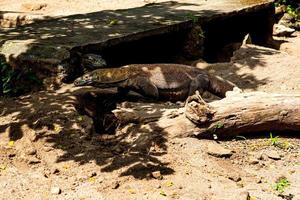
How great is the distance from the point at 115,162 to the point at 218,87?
2.30 m

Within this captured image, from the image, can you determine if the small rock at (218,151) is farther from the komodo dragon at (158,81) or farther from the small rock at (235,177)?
the komodo dragon at (158,81)

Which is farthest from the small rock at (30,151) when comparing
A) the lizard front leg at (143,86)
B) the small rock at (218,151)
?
the small rock at (218,151)

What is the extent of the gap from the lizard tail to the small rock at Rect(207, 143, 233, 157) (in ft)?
4.45

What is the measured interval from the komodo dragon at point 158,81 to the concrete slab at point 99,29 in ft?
2.30

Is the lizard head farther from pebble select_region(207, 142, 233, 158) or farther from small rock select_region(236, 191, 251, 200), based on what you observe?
small rock select_region(236, 191, 251, 200)

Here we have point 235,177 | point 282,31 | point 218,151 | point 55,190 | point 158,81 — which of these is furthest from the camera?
point 282,31

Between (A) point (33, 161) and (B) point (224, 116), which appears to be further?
(B) point (224, 116)

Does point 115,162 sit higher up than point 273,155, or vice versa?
point 115,162

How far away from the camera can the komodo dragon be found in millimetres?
6496

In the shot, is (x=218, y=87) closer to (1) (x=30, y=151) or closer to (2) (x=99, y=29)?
(2) (x=99, y=29)

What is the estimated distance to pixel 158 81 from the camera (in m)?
6.64

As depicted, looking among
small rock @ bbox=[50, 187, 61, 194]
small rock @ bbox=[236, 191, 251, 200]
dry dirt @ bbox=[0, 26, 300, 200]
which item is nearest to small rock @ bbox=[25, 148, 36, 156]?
dry dirt @ bbox=[0, 26, 300, 200]

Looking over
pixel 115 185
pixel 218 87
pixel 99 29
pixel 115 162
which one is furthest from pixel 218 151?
pixel 99 29

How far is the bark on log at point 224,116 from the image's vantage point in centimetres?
563
